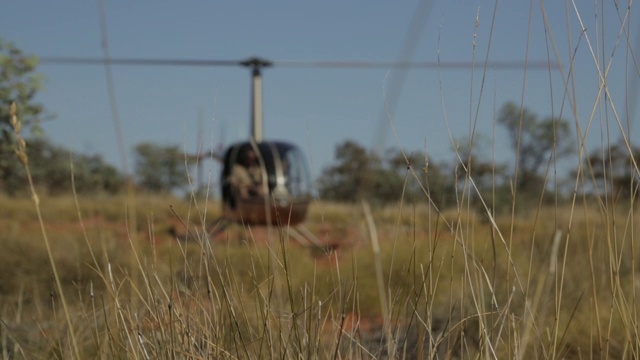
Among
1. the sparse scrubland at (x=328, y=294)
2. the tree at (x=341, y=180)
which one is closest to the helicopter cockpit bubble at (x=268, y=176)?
the sparse scrubland at (x=328, y=294)

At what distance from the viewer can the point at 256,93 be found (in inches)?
288

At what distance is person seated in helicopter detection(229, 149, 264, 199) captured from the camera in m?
7.52

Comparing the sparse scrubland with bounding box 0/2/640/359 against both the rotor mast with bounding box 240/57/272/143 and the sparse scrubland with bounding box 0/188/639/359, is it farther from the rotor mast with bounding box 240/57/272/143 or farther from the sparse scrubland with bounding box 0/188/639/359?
the rotor mast with bounding box 240/57/272/143

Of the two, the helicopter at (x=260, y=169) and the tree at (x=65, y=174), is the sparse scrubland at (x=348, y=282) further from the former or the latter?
the tree at (x=65, y=174)

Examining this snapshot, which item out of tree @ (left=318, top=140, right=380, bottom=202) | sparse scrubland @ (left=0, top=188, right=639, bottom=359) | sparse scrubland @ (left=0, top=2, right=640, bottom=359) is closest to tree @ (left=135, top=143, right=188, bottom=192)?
tree @ (left=318, top=140, right=380, bottom=202)

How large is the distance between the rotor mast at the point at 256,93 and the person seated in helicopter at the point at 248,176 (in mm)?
256

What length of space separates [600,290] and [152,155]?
22858 millimetres

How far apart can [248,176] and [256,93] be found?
847 millimetres

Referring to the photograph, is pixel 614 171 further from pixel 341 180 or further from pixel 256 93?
pixel 341 180

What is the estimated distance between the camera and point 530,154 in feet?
66.5

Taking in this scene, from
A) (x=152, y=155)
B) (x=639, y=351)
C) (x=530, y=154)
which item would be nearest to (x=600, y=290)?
(x=639, y=351)

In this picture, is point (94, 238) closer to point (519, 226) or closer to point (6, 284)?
point (6, 284)

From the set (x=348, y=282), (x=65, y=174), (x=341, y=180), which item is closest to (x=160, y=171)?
(x=65, y=174)

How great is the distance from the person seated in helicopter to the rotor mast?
0.26 metres
